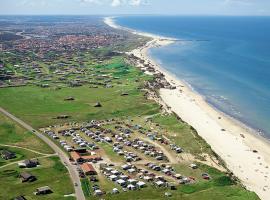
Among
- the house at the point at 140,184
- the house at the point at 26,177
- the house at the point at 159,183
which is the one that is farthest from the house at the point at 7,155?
the house at the point at 159,183

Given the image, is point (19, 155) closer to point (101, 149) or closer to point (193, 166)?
point (101, 149)

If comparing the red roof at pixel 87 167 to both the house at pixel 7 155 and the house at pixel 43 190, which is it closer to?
the house at pixel 43 190

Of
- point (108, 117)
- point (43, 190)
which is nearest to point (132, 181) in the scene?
point (43, 190)

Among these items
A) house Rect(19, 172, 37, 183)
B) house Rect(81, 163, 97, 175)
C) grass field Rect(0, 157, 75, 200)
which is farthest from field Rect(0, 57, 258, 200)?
house Rect(81, 163, 97, 175)

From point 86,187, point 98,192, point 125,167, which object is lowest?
point 125,167

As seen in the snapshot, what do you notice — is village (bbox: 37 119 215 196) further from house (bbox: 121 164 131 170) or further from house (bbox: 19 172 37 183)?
house (bbox: 19 172 37 183)
